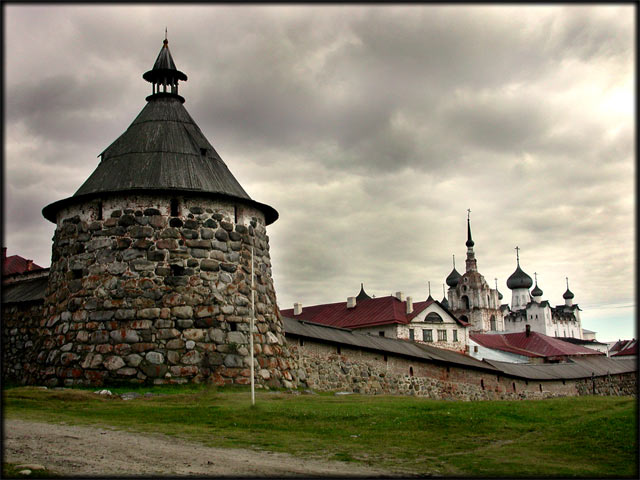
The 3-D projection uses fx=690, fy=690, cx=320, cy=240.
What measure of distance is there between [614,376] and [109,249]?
40.7 meters

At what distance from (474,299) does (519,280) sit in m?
26.4

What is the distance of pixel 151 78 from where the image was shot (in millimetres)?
22031

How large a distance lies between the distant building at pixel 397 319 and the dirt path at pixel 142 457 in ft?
140

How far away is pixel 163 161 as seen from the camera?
63.6 ft

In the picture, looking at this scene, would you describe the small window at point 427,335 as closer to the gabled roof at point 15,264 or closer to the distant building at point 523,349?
the distant building at point 523,349

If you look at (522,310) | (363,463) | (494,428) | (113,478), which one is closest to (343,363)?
(494,428)

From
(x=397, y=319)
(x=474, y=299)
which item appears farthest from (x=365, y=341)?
(x=474, y=299)

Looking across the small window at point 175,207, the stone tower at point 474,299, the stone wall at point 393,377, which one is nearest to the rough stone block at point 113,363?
the small window at point 175,207

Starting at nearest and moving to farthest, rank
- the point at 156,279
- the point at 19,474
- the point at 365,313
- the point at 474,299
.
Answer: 1. the point at 19,474
2. the point at 156,279
3. the point at 365,313
4. the point at 474,299

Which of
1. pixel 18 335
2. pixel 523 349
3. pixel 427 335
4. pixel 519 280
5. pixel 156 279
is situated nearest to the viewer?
pixel 156 279

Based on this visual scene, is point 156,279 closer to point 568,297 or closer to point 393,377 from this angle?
point 393,377

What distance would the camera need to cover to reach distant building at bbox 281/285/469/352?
Result: 52844 millimetres

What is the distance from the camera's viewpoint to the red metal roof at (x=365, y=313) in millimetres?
52906

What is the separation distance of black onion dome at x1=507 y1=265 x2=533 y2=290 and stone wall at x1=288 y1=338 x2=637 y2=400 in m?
99.9
